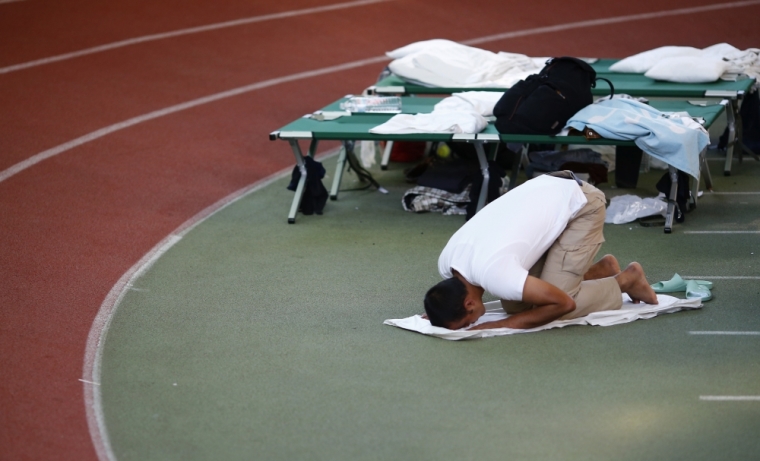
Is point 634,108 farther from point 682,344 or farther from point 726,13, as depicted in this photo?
point 726,13

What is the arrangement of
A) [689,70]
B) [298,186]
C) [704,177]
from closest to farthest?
[298,186] → [704,177] → [689,70]

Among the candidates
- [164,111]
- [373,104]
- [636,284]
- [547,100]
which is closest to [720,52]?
[547,100]

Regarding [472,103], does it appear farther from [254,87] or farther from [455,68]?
[254,87]

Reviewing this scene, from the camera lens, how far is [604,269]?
15.4 ft

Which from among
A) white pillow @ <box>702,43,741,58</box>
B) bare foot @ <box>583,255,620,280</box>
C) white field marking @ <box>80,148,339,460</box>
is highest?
white pillow @ <box>702,43,741,58</box>

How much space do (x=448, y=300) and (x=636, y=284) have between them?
3.49 ft

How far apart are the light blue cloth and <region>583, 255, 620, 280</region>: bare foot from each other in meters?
1.27

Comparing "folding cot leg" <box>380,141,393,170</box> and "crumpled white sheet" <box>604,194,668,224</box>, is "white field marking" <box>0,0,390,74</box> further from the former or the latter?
"crumpled white sheet" <box>604,194,668,224</box>

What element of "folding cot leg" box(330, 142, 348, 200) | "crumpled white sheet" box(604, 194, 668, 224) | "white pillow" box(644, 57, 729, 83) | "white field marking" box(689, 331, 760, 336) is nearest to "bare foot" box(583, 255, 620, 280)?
"white field marking" box(689, 331, 760, 336)

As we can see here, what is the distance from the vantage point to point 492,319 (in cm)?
445

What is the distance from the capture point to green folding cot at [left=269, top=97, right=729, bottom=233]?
230 inches

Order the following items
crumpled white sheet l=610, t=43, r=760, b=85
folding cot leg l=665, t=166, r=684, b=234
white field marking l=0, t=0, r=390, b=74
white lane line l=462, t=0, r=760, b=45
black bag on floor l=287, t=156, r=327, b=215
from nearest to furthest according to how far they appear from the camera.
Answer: folding cot leg l=665, t=166, r=684, b=234, black bag on floor l=287, t=156, r=327, b=215, crumpled white sheet l=610, t=43, r=760, b=85, white field marking l=0, t=0, r=390, b=74, white lane line l=462, t=0, r=760, b=45

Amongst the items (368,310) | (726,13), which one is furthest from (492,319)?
(726,13)

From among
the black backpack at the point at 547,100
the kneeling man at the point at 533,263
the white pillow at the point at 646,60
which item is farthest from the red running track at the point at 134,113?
the white pillow at the point at 646,60
